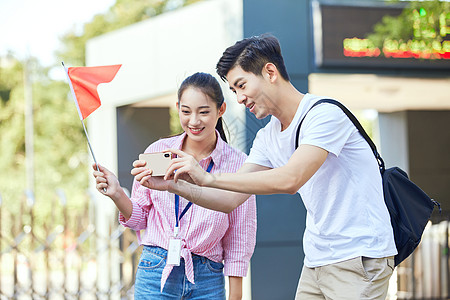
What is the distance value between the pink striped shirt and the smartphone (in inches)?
16.6

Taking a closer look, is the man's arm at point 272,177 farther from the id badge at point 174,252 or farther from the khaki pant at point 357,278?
the id badge at point 174,252

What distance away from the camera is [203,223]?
2.82m

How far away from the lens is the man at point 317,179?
2273 mm

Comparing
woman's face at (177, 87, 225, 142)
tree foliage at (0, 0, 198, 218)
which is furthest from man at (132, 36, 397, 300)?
tree foliage at (0, 0, 198, 218)

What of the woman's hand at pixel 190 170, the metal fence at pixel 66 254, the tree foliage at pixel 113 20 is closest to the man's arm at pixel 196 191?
the woman's hand at pixel 190 170

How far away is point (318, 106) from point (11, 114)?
25.7m

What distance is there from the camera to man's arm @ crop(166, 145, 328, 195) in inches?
88.6

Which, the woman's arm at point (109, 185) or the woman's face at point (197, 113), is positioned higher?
the woman's face at point (197, 113)

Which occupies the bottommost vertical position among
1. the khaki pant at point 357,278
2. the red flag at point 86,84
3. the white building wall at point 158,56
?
the khaki pant at point 357,278

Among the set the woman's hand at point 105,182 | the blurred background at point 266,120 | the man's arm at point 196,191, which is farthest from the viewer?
the blurred background at point 266,120

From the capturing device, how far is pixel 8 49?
26297mm

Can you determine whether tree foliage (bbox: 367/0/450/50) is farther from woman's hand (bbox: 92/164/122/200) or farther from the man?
woman's hand (bbox: 92/164/122/200)

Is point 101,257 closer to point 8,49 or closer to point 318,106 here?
point 318,106

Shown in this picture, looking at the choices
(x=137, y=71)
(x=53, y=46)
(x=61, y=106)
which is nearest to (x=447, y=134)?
(x=137, y=71)
